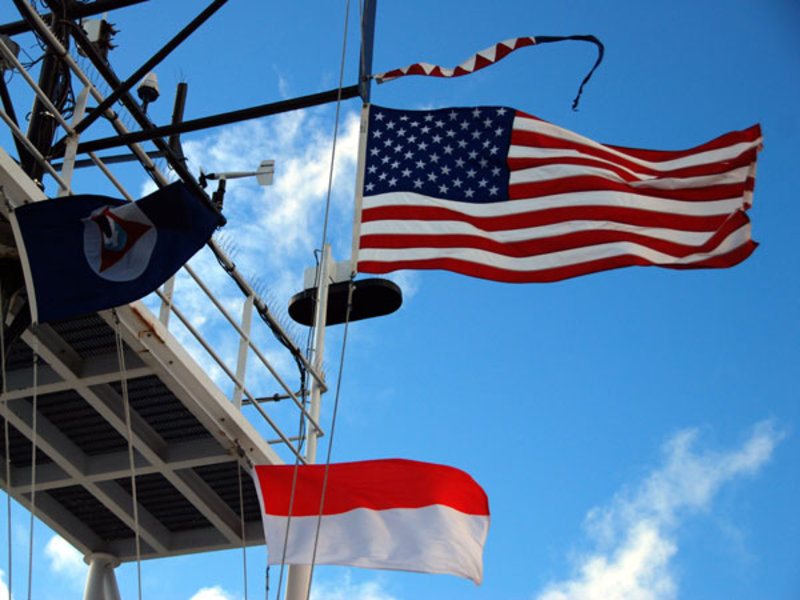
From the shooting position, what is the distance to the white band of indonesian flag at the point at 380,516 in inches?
439

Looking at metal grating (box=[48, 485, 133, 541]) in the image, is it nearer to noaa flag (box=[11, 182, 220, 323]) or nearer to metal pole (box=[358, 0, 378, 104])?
noaa flag (box=[11, 182, 220, 323])

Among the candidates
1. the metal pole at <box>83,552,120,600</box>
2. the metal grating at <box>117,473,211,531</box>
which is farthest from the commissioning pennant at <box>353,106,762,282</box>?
the metal pole at <box>83,552,120,600</box>

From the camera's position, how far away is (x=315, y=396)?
14.0 metres

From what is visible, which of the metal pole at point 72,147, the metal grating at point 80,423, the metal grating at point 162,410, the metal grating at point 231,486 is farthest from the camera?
the metal grating at point 231,486

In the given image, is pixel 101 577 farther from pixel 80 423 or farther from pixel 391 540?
pixel 391 540

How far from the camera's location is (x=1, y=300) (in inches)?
401

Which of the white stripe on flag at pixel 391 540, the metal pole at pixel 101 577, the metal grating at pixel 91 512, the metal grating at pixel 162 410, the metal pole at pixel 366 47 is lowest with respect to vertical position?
the white stripe on flag at pixel 391 540

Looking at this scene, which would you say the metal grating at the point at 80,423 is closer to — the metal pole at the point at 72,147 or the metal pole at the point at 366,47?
the metal pole at the point at 72,147

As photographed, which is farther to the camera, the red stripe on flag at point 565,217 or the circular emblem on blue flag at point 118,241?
the red stripe on flag at point 565,217

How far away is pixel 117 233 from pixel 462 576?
4392 millimetres

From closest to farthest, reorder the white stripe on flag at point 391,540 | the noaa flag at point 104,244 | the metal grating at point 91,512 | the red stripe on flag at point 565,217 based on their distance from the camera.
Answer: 1. the noaa flag at point 104,244
2. the white stripe on flag at point 391,540
3. the red stripe on flag at point 565,217
4. the metal grating at point 91,512

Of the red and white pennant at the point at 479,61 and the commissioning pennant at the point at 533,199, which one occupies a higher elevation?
the red and white pennant at the point at 479,61

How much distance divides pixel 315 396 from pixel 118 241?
5.09 m

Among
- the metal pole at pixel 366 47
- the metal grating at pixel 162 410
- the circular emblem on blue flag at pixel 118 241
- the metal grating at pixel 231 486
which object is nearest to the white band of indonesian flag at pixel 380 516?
the metal grating at pixel 231 486
